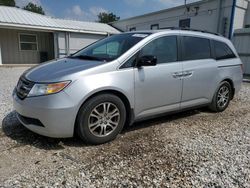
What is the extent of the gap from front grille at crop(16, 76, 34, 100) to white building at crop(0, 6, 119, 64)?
1228 centimetres

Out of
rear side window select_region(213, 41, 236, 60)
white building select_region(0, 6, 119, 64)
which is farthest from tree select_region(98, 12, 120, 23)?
rear side window select_region(213, 41, 236, 60)

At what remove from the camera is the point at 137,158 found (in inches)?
111

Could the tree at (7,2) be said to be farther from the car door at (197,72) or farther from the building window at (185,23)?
the car door at (197,72)

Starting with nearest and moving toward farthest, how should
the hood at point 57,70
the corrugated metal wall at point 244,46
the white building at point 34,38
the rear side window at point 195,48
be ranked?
1. the hood at point 57,70
2. the rear side window at point 195,48
3. the corrugated metal wall at point 244,46
4. the white building at point 34,38

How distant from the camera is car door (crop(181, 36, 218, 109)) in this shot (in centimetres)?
398

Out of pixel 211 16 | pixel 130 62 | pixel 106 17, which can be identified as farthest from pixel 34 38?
pixel 106 17

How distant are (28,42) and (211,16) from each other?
12.7 m

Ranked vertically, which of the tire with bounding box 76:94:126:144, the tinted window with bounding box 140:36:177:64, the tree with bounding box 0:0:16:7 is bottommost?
the tire with bounding box 76:94:126:144

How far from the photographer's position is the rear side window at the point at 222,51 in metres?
4.60

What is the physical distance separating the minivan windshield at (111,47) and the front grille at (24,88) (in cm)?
106

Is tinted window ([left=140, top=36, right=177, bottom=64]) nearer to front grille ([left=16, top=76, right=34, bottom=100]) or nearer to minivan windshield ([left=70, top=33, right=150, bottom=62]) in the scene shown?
minivan windshield ([left=70, top=33, right=150, bottom=62])

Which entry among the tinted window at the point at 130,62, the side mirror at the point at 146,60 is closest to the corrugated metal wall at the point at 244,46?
the side mirror at the point at 146,60

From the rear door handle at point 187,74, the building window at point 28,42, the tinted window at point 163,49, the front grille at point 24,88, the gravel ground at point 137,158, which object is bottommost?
the gravel ground at point 137,158

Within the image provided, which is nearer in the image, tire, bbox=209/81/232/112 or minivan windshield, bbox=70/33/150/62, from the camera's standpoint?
minivan windshield, bbox=70/33/150/62
